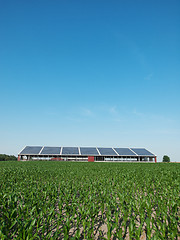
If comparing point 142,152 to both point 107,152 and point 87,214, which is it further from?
point 87,214

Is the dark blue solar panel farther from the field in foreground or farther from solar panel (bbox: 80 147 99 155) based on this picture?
the field in foreground

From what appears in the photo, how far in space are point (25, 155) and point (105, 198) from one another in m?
48.6

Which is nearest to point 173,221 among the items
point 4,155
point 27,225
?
point 27,225

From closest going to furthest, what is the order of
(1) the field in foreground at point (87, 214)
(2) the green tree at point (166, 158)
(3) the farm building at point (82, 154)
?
(1) the field in foreground at point (87, 214) < (3) the farm building at point (82, 154) < (2) the green tree at point (166, 158)

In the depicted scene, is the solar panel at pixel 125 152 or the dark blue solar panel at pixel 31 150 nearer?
the dark blue solar panel at pixel 31 150

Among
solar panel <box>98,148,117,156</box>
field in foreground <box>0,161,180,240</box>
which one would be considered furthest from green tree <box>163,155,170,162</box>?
field in foreground <box>0,161,180,240</box>

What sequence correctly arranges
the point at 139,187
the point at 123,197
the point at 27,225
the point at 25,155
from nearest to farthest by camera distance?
the point at 27,225 < the point at 123,197 < the point at 139,187 < the point at 25,155

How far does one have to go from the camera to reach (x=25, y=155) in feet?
166

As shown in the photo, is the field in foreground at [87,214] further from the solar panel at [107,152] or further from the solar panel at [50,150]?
the solar panel at [50,150]

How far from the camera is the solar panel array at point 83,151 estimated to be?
51375 mm

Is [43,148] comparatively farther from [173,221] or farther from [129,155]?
[173,221]

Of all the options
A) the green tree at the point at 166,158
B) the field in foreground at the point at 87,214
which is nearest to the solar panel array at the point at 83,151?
the green tree at the point at 166,158

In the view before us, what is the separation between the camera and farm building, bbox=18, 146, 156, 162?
167ft

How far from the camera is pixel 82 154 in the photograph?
169 feet
